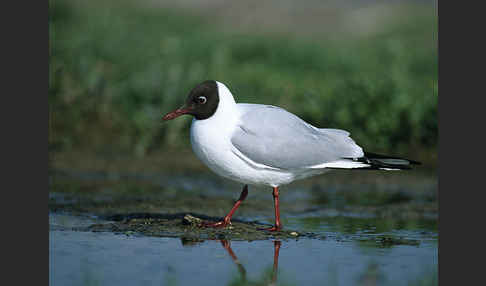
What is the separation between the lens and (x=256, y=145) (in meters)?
5.02

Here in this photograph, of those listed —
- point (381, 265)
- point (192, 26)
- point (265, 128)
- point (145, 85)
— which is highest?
point (192, 26)

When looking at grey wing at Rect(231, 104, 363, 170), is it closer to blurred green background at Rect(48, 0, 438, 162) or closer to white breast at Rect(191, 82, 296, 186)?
white breast at Rect(191, 82, 296, 186)

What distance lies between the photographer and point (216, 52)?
31.8ft

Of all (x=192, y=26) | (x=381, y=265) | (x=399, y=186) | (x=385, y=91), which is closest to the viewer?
(x=381, y=265)

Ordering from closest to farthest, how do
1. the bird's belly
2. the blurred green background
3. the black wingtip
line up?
the bird's belly, the black wingtip, the blurred green background

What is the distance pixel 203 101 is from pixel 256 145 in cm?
48

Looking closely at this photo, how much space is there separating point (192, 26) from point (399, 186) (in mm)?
5498

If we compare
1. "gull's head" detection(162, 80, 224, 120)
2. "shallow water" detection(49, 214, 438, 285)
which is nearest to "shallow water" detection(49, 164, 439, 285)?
"shallow water" detection(49, 214, 438, 285)

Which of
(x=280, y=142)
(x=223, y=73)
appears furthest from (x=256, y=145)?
(x=223, y=73)

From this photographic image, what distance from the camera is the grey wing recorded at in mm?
5023

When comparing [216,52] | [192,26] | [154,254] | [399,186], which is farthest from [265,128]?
[192,26]

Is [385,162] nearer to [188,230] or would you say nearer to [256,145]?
[256,145]

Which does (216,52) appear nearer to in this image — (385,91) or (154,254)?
(385,91)

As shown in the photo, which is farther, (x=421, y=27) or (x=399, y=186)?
(x=421, y=27)
